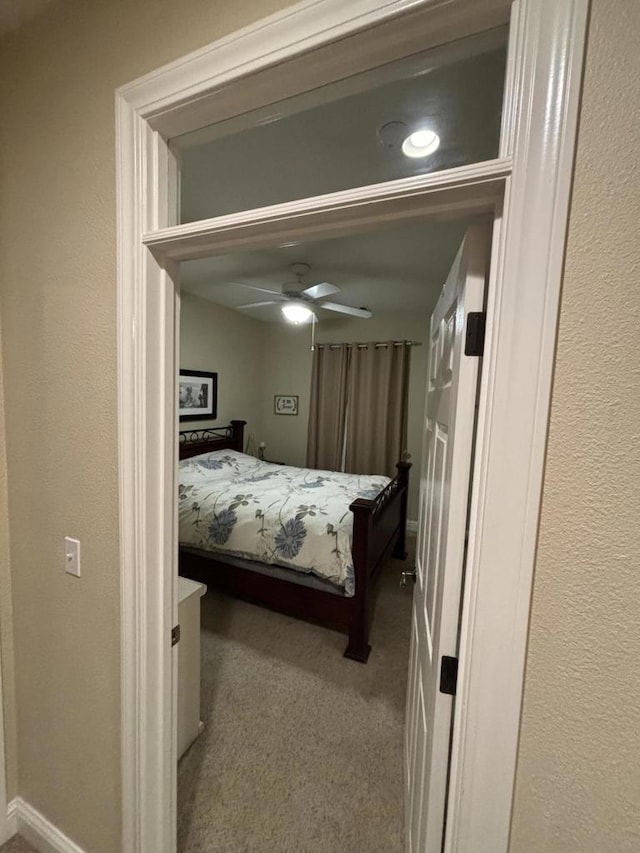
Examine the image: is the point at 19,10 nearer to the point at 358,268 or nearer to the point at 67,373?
the point at 67,373

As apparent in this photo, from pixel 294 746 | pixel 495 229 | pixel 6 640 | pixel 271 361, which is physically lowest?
pixel 294 746

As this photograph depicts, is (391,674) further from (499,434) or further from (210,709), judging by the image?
(499,434)

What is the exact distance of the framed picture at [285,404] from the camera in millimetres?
5094

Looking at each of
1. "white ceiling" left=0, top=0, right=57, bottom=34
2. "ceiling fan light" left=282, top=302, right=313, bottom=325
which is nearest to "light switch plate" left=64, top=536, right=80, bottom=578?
"white ceiling" left=0, top=0, right=57, bottom=34

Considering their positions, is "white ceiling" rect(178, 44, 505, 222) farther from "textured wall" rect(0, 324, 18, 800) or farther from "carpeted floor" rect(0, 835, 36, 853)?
"carpeted floor" rect(0, 835, 36, 853)

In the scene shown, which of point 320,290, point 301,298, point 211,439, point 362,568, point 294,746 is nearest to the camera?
point 294,746

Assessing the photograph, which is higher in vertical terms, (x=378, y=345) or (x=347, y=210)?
(x=378, y=345)

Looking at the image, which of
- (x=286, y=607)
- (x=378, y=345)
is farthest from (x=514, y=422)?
(x=378, y=345)

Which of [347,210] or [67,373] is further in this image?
[67,373]

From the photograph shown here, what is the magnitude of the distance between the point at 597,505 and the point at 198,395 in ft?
13.1

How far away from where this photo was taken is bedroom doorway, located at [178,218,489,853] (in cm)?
143

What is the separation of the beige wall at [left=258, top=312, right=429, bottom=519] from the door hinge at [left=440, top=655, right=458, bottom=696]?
149 inches

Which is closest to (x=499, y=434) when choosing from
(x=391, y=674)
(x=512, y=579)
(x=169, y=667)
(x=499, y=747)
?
(x=512, y=579)

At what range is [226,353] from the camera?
4488 millimetres
